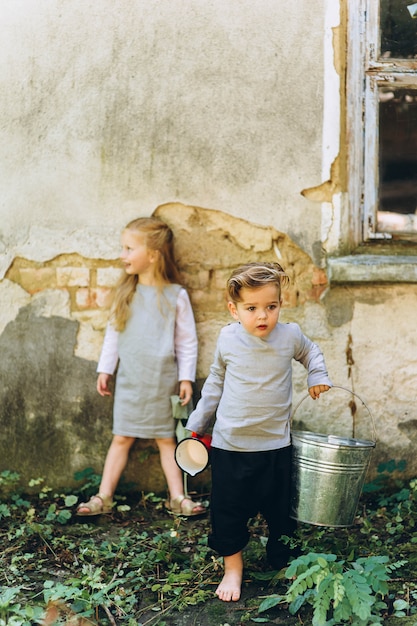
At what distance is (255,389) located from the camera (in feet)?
10.1

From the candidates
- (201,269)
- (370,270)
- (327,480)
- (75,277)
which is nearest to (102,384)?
(75,277)

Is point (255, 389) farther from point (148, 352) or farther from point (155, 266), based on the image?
point (155, 266)

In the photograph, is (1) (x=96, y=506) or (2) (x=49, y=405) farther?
(2) (x=49, y=405)

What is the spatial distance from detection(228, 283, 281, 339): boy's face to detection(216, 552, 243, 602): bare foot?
0.98m

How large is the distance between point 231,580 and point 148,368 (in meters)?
1.24

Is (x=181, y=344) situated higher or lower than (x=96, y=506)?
higher

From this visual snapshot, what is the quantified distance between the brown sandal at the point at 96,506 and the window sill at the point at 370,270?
1.70 m

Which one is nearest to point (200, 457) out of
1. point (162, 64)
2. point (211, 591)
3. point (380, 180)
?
point (211, 591)

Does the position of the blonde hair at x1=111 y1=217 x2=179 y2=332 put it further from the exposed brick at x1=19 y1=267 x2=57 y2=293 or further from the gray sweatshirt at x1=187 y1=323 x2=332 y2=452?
the gray sweatshirt at x1=187 y1=323 x2=332 y2=452

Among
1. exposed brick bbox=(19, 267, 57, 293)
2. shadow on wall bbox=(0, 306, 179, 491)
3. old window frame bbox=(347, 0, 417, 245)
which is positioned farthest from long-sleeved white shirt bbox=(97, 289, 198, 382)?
old window frame bbox=(347, 0, 417, 245)

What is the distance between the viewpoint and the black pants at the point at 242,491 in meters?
3.06

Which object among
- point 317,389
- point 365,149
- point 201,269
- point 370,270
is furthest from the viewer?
point 201,269

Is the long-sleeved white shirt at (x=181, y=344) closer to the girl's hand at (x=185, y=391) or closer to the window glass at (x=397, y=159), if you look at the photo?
the girl's hand at (x=185, y=391)

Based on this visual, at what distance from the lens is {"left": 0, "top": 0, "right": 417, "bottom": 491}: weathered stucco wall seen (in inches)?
152
